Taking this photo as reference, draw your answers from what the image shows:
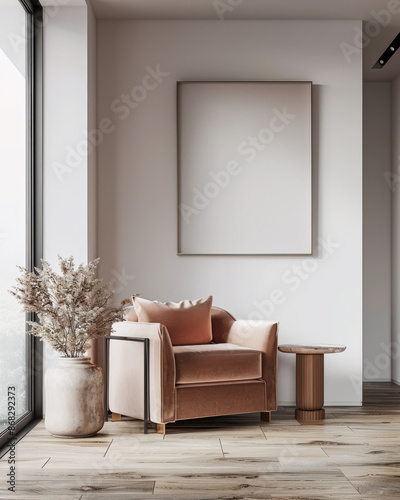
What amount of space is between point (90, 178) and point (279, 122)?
1.52 m

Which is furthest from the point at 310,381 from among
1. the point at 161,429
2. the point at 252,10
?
the point at 252,10

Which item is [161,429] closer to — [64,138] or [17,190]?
[17,190]

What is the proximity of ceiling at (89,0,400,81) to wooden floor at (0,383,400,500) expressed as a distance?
2.98 meters

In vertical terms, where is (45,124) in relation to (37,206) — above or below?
above

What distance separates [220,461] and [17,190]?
6.79ft

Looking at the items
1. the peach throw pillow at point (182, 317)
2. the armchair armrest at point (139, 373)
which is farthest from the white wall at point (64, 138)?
the armchair armrest at point (139, 373)

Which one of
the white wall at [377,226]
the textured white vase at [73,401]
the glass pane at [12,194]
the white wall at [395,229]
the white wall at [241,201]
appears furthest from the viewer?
the white wall at [377,226]

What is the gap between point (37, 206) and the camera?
184 inches

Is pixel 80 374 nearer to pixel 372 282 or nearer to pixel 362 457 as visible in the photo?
pixel 362 457

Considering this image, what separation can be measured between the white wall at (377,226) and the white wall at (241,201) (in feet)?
4.87

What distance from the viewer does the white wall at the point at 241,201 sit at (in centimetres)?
513

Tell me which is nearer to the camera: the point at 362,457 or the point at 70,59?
the point at 362,457

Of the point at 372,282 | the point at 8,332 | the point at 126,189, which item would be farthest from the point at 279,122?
the point at 8,332

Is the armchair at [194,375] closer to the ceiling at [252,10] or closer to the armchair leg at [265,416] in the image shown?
the armchair leg at [265,416]
